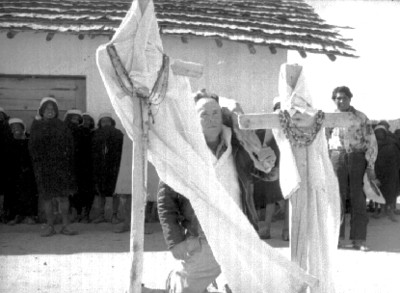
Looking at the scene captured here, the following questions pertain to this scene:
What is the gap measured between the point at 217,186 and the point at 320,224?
0.93 m

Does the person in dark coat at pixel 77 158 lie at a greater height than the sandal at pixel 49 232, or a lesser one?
greater

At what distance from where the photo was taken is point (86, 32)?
11336 mm

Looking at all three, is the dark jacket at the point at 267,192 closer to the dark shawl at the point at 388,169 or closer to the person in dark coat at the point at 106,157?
the person in dark coat at the point at 106,157

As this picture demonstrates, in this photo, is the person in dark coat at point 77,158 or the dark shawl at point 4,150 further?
the person in dark coat at point 77,158

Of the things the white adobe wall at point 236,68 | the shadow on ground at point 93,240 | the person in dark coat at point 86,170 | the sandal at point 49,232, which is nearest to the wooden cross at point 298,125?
the shadow on ground at point 93,240

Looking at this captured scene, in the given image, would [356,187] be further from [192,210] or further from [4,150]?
[4,150]

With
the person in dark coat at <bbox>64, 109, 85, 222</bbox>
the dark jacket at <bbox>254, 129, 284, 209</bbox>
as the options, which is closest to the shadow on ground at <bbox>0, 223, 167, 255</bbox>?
the person in dark coat at <bbox>64, 109, 85, 222</bbox>

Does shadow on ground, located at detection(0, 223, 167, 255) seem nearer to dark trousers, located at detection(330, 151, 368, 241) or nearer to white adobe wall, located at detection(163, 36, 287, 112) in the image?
dark trousers, located at detection(330, 151, 368, 241)

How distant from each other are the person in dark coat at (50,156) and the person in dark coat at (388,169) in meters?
5.53

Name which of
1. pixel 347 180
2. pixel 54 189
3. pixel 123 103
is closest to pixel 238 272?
pixel 123 103

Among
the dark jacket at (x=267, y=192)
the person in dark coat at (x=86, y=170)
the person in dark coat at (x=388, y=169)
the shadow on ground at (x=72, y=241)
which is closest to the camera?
the shadow on ground at (x=72, y=241)

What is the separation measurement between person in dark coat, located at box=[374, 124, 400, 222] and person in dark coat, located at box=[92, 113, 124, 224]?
4.61 m

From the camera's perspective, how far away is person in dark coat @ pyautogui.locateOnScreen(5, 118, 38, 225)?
10.6m

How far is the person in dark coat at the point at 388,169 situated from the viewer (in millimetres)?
12422
